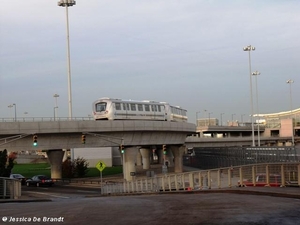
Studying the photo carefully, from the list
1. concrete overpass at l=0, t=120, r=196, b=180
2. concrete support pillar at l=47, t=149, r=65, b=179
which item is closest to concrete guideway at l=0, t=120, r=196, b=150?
concrete overpass at l=0, t=120, r=196, b=180

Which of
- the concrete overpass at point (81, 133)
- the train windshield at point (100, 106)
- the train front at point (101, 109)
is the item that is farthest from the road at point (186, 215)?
the train windshield at point (100, 106)

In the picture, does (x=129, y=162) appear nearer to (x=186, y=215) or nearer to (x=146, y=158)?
(x=146, y=158)

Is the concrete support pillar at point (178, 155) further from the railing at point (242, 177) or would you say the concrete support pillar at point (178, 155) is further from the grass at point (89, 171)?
the railing at point (242, 177)

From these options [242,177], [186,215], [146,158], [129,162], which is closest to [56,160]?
[129,162]

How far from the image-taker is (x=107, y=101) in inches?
2464

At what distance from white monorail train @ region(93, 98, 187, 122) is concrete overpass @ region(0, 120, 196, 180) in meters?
2.51

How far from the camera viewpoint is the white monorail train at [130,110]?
6238 centimetres

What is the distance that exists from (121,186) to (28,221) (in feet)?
103

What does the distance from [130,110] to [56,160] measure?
11.0 meters

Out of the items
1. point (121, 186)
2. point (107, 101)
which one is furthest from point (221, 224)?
point (107, 101)

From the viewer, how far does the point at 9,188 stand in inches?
1249

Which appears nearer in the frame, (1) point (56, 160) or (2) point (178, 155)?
(1) point (56, 160)

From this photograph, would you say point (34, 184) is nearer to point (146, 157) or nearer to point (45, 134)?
point (45, 134)

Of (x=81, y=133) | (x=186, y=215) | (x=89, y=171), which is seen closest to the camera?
(x=186, y=215)
